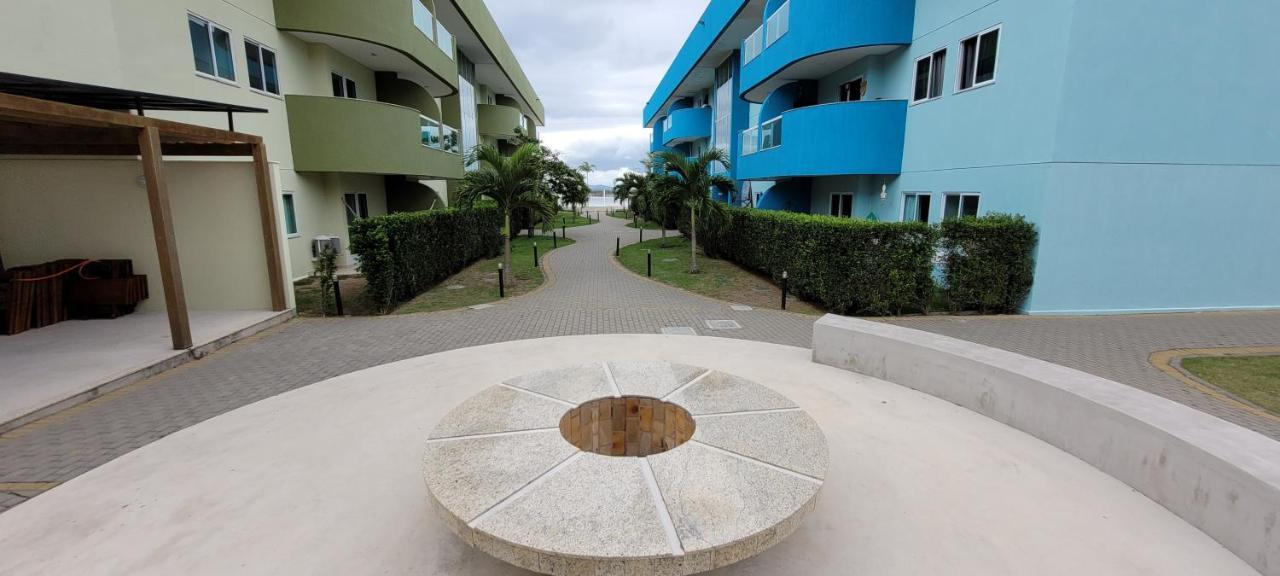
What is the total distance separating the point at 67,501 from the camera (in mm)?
4004

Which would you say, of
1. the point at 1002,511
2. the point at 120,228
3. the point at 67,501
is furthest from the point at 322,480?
the point at 120,228

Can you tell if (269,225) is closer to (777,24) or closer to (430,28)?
(430,28)

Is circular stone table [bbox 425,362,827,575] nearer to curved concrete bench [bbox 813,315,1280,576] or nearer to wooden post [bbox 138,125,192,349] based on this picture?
curved concrete bench [bbox 813,315,1280,576]

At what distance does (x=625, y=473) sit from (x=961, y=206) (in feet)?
41.2

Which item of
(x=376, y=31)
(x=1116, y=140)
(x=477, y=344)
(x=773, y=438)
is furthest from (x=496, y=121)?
(x=773, y=438)

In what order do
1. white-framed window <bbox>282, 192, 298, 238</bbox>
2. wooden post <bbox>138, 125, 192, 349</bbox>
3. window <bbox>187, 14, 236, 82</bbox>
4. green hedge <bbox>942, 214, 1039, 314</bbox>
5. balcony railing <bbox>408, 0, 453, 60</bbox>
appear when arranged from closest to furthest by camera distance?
wooden post <bbox>138, 125, 192, 349</bbox>, green hedge <bbox>942, 214, 1039, 314</bbox>, window <bbox>187, 14, 236, 82</bbox>, white-framed window <bbox>282, 192, 298, 238</bbox>, balcony railing <bbox>408, 0, 453, 60</bbox>

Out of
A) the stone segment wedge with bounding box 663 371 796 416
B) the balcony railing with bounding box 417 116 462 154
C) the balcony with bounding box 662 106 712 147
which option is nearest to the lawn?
the stone segment wedge with bounding box 663 371 796 416

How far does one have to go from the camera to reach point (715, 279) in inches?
656

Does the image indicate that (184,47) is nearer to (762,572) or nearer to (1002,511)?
(762,572)

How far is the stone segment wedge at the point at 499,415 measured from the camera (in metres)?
4.22

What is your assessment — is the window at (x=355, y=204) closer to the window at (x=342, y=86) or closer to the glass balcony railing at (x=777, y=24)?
the window at (x=342, y=86)

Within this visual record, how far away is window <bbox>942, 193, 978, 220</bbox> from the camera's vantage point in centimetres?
1226

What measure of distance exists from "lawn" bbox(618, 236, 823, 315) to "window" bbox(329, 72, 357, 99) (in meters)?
11.6

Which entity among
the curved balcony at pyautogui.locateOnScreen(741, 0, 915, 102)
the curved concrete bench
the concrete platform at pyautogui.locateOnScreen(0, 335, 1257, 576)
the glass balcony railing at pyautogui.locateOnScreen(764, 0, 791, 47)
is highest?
the glass balcony railing at pyautogui.locateOnScreen(764, 0, 791, 47)
